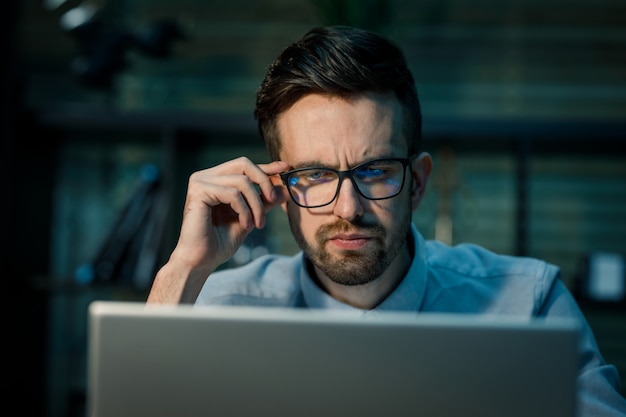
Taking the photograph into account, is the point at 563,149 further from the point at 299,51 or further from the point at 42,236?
the point at 42,236

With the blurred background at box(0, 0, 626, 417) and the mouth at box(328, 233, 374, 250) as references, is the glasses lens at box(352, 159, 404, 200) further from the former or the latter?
the blurred background at box(0, 0, 626, 417)

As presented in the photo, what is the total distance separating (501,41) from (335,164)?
1.88 metres

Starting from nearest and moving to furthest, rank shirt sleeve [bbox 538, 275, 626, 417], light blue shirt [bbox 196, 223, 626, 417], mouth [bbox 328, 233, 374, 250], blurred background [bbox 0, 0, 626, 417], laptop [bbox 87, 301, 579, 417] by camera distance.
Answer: laptop [bbox 87, 301, 579, 417] → shirt sleeve [bbox 538, 275, 626, 417] → mouth [bbox 328, 233, 374, 250] → light blue shirt [bbox 196, 223, 626, 417] → blurred background [bbox 0, 0, 626, 417]

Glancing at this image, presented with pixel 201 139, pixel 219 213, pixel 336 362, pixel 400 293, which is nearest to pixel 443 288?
pixel 400 293

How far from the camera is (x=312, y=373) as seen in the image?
2.17 feet

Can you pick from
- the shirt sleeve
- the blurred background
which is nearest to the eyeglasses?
the shirt sleeve

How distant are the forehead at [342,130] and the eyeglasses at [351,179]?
0.06 feet

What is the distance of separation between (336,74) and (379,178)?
0.72ft

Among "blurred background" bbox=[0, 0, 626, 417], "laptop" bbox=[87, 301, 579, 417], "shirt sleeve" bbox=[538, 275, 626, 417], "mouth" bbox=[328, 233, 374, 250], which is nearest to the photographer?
"laptop" bbox=[87, 301, 579, 417]

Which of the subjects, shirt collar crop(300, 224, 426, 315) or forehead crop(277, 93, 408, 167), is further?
shirt collar crop(300, 224, 426, 315)

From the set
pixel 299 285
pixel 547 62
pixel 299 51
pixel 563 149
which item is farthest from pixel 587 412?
pixel 547 62

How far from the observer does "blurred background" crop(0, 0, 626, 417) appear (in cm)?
266

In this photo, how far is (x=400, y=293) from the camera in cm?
145

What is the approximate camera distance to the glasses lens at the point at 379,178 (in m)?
1.35
